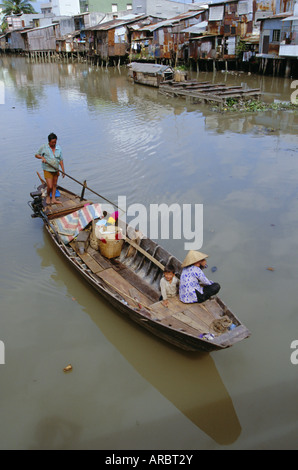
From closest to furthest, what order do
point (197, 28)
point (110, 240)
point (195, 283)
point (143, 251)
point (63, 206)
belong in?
1. point (195, 283)
2. point (143, 251)
3. point (110, 240)
4. point (63, 206)
5. point (197, 28)

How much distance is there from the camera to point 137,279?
20.2 ft

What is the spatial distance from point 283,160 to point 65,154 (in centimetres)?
770

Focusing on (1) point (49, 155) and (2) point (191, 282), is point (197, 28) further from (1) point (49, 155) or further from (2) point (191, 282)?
(2) point (191, 282)

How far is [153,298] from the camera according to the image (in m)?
5.69

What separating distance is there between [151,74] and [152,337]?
24.9 metres

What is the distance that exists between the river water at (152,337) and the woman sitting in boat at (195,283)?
82 cm

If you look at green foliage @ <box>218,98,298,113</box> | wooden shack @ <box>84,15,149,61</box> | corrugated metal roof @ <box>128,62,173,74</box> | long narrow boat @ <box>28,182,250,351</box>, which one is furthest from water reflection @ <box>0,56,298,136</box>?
long narrow boat @ <box>28,182,250,351</box>

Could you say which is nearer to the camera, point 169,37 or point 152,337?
point 152,337

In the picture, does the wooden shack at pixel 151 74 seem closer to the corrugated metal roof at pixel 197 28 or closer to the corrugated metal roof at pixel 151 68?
the corrugated metal roof at pixel 151 68

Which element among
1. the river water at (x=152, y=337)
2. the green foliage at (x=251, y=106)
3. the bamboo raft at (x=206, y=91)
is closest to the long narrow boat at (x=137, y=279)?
the river water at (x=152, y=337)

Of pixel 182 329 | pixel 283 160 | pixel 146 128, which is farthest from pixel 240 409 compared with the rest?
pixel 146 128

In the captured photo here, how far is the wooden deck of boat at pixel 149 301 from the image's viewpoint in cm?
477

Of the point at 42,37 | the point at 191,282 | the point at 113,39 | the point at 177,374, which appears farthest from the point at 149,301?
the point at 42,37

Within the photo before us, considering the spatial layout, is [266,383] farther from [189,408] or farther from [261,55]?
[261,55]
